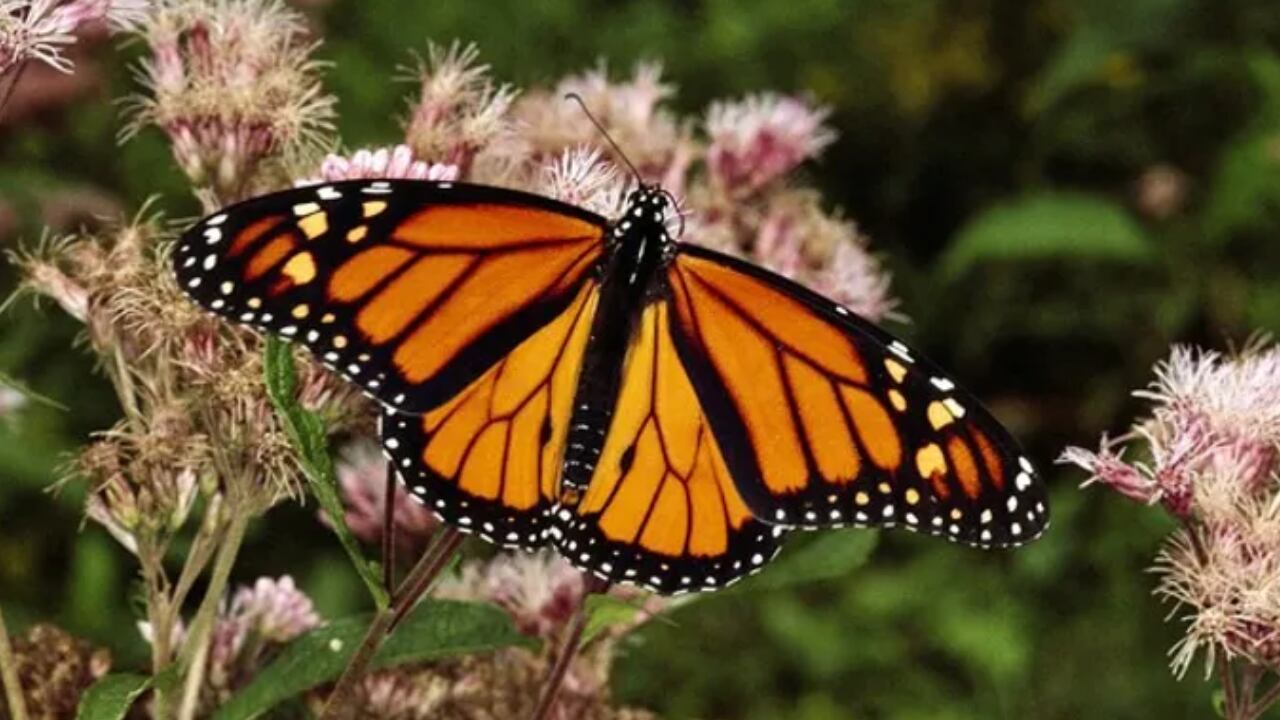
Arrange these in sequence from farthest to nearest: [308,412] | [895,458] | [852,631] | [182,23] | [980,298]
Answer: [980,298]
[852,631]
[182,23]
[895,458]
[308,412]

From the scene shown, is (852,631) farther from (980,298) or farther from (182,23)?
(182,23)

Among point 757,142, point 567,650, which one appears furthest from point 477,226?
point 757,142

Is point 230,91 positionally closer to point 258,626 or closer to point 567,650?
point 258,626

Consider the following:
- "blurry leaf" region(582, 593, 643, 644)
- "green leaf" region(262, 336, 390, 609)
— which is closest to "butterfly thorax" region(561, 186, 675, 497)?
"blurry leaf" region(582, 593, 643, 644)

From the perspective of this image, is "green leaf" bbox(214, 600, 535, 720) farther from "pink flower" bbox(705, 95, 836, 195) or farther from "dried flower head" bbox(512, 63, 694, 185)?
"pink flower" bbox(705, 95, 836, 195)

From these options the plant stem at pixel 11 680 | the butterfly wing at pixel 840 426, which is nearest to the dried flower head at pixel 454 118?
the butterfly wing at pixel 840 426

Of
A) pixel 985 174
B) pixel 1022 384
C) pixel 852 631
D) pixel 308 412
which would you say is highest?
pixel 985 174

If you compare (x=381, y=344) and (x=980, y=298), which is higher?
(x=980, y=298)

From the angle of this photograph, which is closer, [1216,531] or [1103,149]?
[1216,531]

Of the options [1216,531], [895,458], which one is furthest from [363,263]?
[1216,531]
